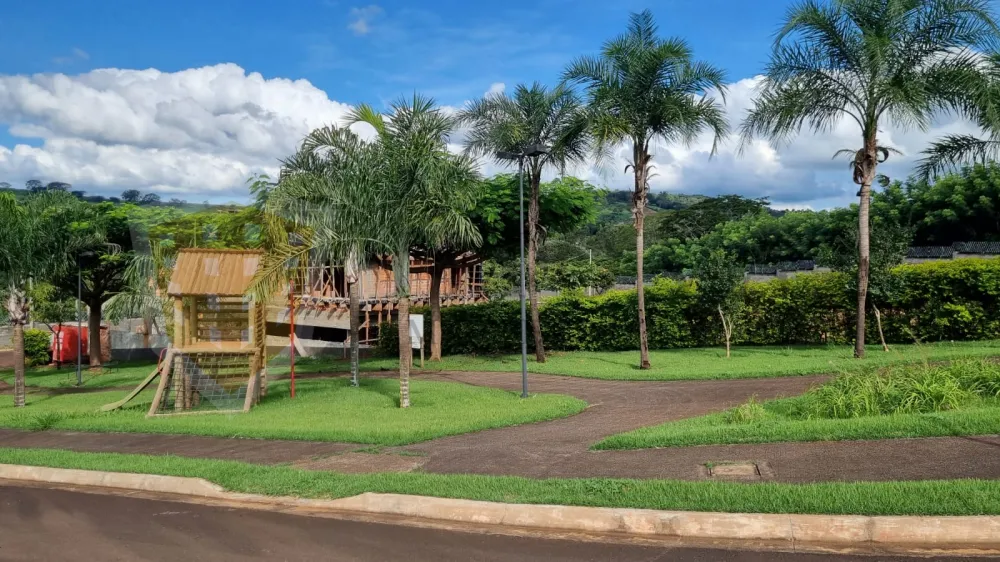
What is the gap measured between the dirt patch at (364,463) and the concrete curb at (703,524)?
1.10 metres

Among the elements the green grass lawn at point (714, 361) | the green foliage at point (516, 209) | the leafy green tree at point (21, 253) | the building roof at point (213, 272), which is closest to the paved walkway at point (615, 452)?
the green grass lawn at point (714, 361)

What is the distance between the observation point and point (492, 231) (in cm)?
2448

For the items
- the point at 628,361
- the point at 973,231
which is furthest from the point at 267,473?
the point at 973,231

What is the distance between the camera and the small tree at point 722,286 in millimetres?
21297

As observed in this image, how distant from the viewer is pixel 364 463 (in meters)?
9.13

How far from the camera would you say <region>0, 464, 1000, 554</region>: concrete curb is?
546 centimetres

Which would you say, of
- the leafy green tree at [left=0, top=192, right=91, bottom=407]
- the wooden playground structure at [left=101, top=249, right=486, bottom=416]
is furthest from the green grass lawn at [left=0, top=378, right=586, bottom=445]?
the leafy green tree at [left=0, top=192, right=91, bottom=407]

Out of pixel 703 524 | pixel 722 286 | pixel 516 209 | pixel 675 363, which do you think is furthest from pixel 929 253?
pixel 703 524

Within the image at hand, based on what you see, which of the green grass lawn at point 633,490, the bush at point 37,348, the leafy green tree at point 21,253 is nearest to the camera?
the green grass lawn at point 633,490

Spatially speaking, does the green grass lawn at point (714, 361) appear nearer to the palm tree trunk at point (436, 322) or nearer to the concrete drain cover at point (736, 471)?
the palm tree trunk at point (436, 322)

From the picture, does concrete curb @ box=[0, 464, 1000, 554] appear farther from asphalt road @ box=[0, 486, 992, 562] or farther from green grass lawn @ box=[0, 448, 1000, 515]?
asphalt road @ box=[0, 486, 992, 562]

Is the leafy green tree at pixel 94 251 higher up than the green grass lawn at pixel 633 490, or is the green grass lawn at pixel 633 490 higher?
the leafy green tree at pixel 94 251

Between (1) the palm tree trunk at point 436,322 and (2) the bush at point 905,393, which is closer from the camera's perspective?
(2) the bush at point 905,393

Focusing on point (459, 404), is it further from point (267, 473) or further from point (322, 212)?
point (267, 473)
